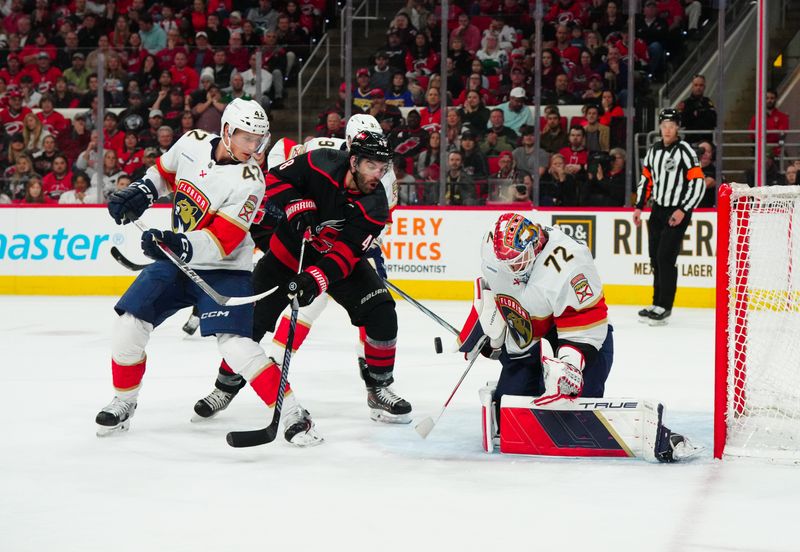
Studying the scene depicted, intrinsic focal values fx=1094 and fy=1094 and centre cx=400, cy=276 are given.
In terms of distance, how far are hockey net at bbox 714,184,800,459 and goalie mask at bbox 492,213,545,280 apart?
0.56 m

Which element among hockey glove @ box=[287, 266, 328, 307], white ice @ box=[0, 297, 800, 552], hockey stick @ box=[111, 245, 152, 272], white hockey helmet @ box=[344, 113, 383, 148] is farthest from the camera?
white hockey helmet @ box=[344, 113, 383, 148]

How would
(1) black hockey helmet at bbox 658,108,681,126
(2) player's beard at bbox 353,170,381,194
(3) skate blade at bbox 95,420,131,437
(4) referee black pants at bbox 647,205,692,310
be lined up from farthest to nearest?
(4) referee black pants at bbox 647,205,692,310 → (1) black hockey helmet at bbox 658,108,681,126 → (2) player's beard at bbox 353,170,381,194 → (3) skate blade at bbox 95,420,131,437

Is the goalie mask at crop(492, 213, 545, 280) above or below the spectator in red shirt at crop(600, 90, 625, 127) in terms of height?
below

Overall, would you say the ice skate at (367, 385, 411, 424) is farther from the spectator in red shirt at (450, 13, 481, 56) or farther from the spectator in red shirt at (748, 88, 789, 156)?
the spectator in red shirt at (450, 13, 481, 56)

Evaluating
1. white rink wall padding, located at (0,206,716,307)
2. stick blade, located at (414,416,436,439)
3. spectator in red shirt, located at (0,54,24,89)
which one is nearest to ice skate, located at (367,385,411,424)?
stick blade, located at (414,416,436,439)

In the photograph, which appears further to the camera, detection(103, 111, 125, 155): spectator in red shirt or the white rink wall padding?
detection(103, 111, 125, 155): spectator in red shirt

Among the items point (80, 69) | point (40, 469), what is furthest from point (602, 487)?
point (80, 69)

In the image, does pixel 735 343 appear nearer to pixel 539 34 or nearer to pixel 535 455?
pixel 535 455

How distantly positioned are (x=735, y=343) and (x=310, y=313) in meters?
1.85

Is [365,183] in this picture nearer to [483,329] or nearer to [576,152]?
[483,329]

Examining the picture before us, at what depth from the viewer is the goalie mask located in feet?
10.4

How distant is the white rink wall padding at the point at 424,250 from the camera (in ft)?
26.1

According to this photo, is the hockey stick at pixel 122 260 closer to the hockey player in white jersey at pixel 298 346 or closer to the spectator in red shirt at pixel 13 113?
the hockey player in white jersey at pixel 298 346

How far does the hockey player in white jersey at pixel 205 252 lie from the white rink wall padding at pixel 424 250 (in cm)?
468
